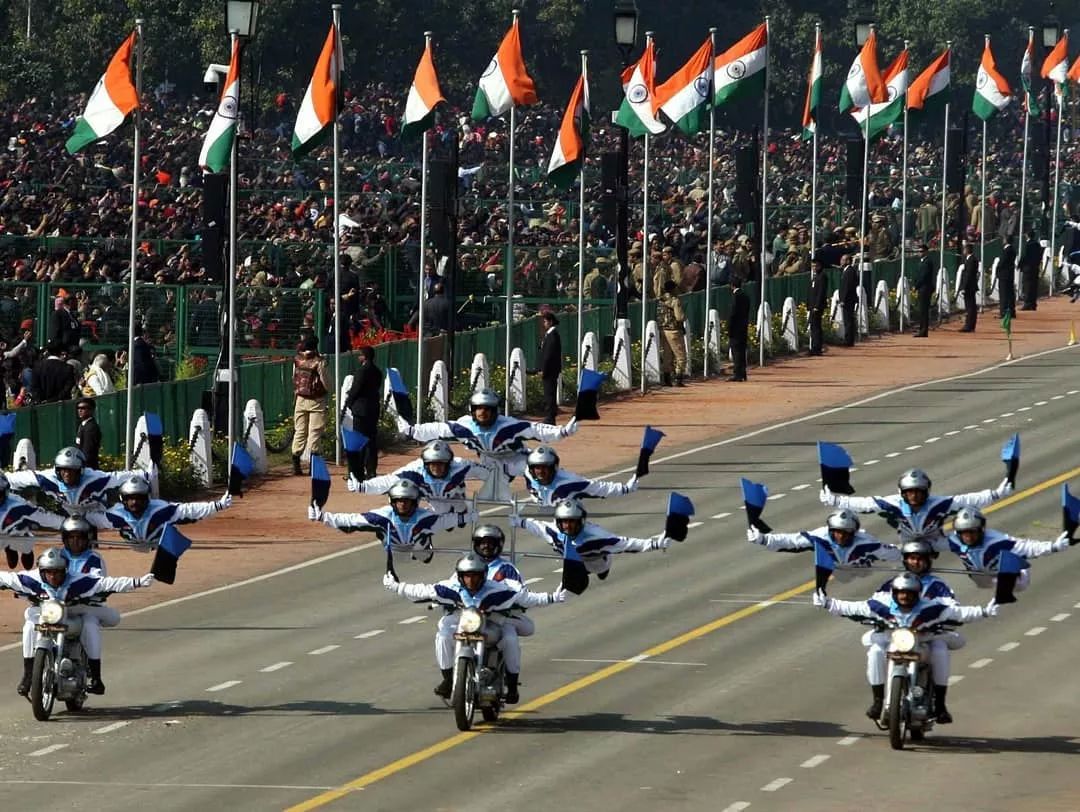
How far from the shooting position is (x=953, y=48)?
105625 mm

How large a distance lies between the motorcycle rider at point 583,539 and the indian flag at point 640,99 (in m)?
21.8

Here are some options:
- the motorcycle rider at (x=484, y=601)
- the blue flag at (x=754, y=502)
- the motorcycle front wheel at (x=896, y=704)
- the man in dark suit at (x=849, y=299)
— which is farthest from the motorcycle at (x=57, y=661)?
the man in dark suit at (x=849, y=299)

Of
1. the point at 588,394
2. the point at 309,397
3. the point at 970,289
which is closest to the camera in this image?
the point at 588,394

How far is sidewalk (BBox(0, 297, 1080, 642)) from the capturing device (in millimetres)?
31844

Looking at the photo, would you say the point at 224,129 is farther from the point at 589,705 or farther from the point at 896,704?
the point at 896,704

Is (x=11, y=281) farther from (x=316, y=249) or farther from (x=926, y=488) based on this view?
(x=926, y=488)

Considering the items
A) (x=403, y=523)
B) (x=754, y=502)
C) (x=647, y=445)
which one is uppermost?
(x=647, y=445)

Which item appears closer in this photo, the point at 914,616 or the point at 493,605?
the point at 914,616

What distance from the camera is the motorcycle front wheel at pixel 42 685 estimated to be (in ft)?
75.3

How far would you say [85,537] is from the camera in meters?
23.6

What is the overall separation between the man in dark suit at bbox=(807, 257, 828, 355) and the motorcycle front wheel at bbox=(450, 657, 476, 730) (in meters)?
28.7

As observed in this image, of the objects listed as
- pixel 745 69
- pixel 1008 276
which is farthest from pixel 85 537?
pixel 1008 276

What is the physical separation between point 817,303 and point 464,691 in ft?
96.9

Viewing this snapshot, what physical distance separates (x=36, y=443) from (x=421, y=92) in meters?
7.98
